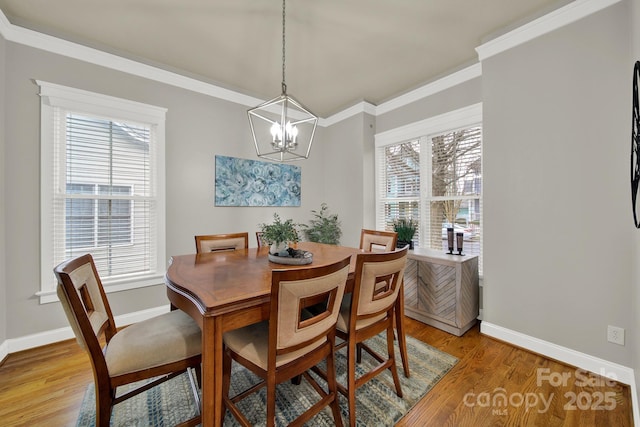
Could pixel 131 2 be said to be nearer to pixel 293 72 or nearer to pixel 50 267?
pixel 293 72

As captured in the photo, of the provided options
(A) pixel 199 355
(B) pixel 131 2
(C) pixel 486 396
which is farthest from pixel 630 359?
(B) pixel 131 2

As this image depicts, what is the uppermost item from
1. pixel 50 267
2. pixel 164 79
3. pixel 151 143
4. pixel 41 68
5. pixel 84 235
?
pixel 164 79

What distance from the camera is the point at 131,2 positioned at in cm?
211

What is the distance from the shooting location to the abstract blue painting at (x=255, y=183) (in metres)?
3.44

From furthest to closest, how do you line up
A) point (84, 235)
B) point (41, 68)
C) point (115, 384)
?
point (84, 235), point (41, 68), point (115, 384)

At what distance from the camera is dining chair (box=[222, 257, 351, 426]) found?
1.14 m

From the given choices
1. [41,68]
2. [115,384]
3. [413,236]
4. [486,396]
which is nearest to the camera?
[115,384]

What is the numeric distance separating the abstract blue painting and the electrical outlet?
139 inches

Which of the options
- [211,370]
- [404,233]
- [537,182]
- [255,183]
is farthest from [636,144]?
[255,183]

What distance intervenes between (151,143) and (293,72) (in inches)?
72.6

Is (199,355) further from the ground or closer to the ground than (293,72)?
closer to the ground

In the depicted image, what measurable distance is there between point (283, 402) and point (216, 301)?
3.37 feet

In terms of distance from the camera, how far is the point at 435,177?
336 cm

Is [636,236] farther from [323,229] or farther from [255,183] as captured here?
[255,183]
